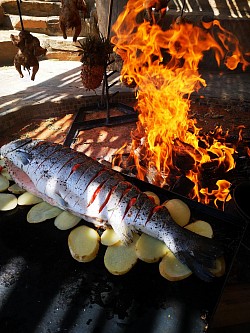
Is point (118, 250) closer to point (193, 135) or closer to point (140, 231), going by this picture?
point (140, 231)

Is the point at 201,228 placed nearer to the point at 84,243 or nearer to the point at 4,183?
the point at 84,243

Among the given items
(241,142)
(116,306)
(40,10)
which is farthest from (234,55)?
(116,306)

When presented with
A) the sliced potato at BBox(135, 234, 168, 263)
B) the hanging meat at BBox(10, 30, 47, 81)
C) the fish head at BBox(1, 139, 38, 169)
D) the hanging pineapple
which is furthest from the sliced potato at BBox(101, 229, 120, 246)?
the hanging meat at BBox(10, 30, 47, 81)

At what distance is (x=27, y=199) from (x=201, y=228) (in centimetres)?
227

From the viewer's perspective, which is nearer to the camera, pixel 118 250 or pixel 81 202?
pixel 118 250

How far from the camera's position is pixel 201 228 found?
10.0 ft

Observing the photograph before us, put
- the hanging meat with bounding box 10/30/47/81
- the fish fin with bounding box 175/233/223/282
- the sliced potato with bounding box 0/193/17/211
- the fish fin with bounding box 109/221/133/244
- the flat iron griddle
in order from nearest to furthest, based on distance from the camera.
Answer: the flat iron griddle → the fish fin with bounding box 175/233/223/282 → the fish fin with bounding box 109/221/133/244 → the sliced potato with bounding box 0/193/17/211 → the hanging meat with bounding box 10/30/47/81

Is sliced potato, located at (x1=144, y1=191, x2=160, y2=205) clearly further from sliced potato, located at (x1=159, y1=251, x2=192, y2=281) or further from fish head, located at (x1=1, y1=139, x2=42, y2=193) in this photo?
fish head, located at (x1=1, y1=139, x2=42, y2=193)

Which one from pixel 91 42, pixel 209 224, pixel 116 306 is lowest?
pixel 116 306

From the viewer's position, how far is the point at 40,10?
46.0 ft

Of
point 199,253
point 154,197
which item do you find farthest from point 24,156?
point 199,253

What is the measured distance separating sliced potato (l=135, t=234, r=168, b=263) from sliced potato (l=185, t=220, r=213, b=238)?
432 millimetres

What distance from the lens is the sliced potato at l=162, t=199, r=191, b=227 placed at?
3.20m

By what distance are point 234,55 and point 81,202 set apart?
10.6m
